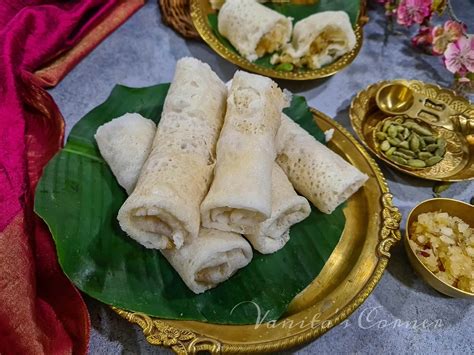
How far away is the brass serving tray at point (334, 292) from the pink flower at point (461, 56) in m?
0.86

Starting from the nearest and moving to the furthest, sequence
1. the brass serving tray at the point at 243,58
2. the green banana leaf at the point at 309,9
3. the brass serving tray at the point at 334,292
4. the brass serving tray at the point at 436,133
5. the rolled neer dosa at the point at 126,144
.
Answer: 1. the brass serving tray at the point at 334,292
2. the rolled neer dosa at the point at 126,144
3. the brass serving tray at the point at 436,133
4. the brass serving tray at the point at 243,58
5. the green banana leaf at the point at 309,9

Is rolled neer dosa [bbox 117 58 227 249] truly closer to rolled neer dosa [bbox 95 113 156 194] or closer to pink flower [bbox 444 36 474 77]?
rolled neer dosa [bbox 95 113 156 194]

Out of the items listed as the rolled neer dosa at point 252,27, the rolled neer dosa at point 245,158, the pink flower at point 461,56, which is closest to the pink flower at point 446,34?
the pink flower at point 461,56

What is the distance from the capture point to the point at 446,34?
8.21 feet

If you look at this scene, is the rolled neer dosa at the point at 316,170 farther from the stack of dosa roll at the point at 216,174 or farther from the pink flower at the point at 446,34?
the pink flower at the point at 446,34

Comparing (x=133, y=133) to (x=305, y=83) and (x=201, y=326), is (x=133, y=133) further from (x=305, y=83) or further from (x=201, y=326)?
(x=305, y=83)

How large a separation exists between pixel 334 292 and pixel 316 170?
1.54ft

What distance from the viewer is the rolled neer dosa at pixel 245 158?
1438 millimetres

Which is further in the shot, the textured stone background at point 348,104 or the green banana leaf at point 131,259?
the textured stone background at point 348,104

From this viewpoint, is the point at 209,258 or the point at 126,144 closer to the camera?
the point at 209,258

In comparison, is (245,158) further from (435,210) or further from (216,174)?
(435,210)

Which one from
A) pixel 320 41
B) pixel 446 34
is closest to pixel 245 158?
pixel 320 41

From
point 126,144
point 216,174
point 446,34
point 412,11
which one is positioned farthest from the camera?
point 412,11

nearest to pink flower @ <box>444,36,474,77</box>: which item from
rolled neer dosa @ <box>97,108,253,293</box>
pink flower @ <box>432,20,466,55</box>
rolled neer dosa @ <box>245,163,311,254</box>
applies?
pink flower @ <box>432,20,466,55</box>
